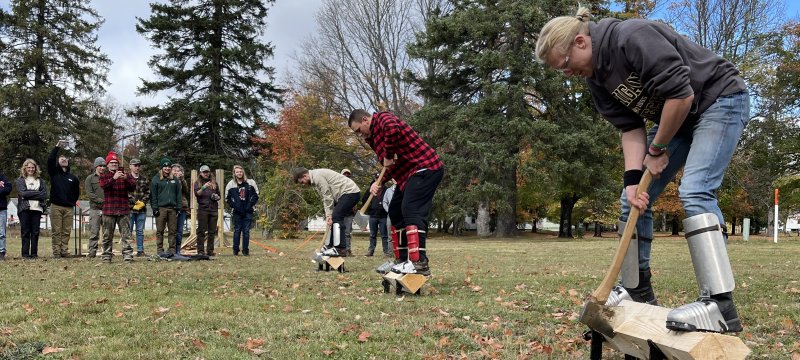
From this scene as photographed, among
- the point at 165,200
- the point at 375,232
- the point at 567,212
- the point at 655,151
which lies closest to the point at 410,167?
the point at 655,151

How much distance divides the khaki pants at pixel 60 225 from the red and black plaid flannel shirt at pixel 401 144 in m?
9.36

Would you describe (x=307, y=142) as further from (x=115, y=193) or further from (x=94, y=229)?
(x=115, y=193)

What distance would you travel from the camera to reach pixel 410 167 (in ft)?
21.3

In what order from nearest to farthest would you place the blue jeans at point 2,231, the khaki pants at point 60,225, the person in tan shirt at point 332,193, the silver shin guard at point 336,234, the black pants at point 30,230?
the silver shin guard at point 336,234 < the person in tan shirt at point 332,193 < the blue jeans at point 2,231 < the black pants at point 30,230 < the khaki pants at point 60,225

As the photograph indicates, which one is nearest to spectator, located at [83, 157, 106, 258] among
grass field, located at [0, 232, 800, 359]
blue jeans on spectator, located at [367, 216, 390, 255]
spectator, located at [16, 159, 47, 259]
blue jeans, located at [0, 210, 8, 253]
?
spectator, located at [16, 159, 47, 259]

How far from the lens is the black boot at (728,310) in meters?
2.89

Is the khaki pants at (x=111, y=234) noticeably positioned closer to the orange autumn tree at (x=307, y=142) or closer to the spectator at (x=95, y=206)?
the spectator at (x=95, y=206)

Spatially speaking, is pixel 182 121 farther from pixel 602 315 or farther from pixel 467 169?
pixel 602 315

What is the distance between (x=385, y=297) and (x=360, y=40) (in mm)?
31769

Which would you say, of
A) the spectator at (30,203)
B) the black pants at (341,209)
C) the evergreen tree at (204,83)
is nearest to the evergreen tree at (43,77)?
the evergreen tree at (204,83)

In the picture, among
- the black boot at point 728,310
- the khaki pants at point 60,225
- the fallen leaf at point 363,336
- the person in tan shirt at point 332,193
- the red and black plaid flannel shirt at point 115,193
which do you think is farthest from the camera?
the khaki pants at point 60,225

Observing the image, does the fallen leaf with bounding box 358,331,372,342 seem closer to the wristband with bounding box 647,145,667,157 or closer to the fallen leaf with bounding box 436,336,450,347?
the fallen leaf with bounding box 436,336,450,347

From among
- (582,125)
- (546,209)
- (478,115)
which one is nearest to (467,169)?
(478,115)

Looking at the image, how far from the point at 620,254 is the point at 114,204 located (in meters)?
10.5
